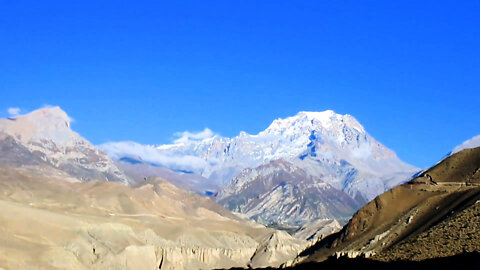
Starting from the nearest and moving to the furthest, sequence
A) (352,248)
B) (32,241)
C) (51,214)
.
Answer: (352,248) → (32,241) → (51,214)

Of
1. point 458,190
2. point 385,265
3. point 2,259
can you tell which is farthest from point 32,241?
point 385,265

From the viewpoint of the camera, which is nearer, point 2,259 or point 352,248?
point 352,248

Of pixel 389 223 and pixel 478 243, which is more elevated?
pixel 389 223

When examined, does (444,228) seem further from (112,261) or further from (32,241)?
(112,261)

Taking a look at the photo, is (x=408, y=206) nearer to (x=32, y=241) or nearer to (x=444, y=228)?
(x=444, y=228)

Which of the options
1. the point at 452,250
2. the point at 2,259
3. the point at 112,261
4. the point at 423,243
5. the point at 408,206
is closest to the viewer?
the point at 452,250

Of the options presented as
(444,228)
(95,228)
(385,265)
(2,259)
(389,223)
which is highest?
(95,228)
